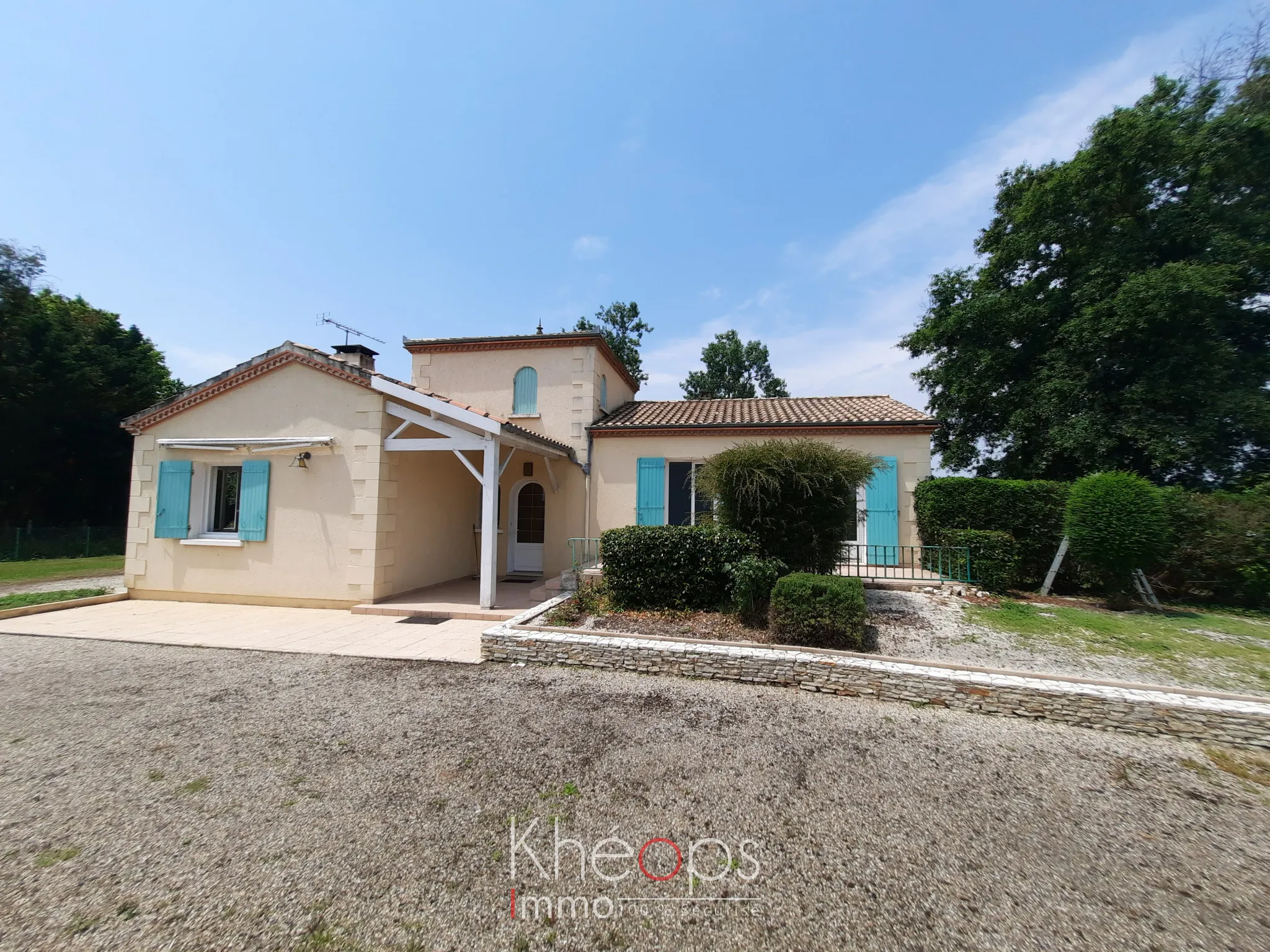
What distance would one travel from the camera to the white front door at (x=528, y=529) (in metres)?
11.5

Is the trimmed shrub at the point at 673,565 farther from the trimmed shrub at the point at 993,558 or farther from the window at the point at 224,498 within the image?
the window at the point at 224,498

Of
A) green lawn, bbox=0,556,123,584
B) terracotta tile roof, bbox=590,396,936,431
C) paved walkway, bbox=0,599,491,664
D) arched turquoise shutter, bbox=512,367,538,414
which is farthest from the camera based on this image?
arched turquoise shutter, bbox=512,367,538,414

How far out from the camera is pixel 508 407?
11922mm

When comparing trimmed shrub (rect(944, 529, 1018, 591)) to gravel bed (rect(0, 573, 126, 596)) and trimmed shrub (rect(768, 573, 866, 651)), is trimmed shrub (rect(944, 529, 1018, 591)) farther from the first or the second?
gravel bed (rect(0, 573, 126, 596))

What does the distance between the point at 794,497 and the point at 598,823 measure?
541 cm

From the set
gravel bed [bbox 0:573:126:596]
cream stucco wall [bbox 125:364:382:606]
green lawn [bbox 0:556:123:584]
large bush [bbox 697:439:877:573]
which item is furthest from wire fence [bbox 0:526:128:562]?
large bush [bbox 697:439:877:573]

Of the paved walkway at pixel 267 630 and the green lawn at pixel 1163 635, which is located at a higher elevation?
the green lawn at pixel 1163 635

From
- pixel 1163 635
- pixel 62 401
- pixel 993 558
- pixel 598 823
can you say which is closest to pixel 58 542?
pixel 62 401

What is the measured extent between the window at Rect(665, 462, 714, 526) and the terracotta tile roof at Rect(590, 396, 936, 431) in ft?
3.34

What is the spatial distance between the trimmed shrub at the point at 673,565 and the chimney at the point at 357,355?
7.36 meters

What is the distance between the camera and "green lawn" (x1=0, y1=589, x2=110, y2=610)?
8070mm

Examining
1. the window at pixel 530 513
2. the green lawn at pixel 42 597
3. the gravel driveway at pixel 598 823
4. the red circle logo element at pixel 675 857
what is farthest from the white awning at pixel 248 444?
the red circle logo element at pixel 675 857

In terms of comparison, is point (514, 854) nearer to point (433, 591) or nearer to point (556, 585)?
point (556, 585)

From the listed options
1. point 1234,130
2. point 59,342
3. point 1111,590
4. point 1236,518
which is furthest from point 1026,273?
point 59,342
